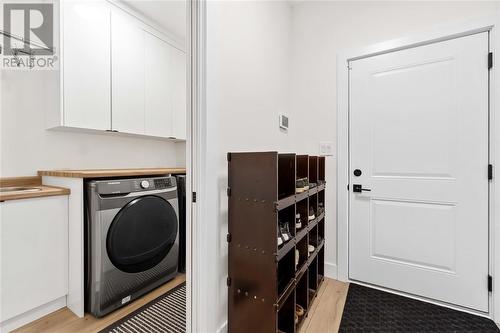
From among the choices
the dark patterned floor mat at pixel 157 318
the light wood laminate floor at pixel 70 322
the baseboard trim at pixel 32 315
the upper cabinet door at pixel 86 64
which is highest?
the upper cabinet door at pixel 86 64

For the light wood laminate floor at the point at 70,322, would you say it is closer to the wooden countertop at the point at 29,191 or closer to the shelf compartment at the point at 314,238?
the wooden countertop at the point at 29,191

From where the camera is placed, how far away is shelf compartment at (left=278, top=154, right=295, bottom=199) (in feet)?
4.57

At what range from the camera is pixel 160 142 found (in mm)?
3020

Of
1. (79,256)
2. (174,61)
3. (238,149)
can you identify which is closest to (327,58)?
(238,149)

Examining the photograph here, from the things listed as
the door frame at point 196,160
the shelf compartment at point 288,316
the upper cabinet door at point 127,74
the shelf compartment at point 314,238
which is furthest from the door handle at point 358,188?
the upper cabinet door at point 127,74

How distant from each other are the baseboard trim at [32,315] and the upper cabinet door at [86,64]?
1.31 m

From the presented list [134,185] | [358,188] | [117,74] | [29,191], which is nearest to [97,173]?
[134,185]

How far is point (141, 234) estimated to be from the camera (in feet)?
6.10

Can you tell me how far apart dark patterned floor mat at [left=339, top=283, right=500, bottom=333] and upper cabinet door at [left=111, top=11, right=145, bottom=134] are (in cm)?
246

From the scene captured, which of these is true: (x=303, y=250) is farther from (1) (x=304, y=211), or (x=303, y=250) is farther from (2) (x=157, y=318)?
(2) (x=157, y=318)

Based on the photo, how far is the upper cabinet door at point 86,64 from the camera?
1908mm

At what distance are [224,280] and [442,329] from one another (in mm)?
1413

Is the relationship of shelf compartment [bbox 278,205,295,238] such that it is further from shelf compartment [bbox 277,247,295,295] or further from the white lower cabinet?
the white lower cabinet

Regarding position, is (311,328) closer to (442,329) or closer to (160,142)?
(442,329)
